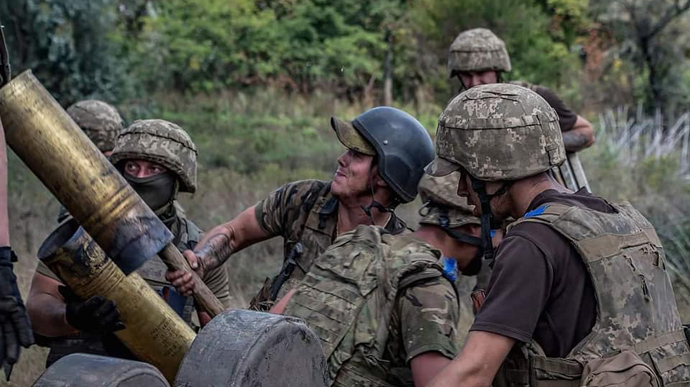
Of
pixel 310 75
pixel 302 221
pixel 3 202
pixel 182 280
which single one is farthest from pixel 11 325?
pixel 310 75

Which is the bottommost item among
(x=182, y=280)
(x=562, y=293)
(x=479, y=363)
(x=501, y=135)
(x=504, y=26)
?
(x=504, y=26)

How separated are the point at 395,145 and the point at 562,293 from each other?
5.01ft

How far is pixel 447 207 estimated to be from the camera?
410cm

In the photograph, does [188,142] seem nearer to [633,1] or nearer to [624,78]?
[633,1]

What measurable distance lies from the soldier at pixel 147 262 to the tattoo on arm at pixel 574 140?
2.68 m

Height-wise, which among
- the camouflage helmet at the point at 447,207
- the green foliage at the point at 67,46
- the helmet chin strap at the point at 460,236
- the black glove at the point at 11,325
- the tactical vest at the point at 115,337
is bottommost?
the green foliage at the point at 67,46

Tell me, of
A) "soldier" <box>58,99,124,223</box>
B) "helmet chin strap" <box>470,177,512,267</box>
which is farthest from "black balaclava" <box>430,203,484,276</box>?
"soldier" <box>58,99,124,223</box>

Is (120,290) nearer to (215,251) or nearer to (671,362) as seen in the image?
(215,251)

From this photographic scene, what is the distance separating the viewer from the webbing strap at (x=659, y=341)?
3221 mm

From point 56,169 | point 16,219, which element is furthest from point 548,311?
point 16,219

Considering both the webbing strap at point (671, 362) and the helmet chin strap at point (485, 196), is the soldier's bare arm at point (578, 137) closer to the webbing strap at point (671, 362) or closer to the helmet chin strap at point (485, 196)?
the helmet chin strap at point (485, 196)

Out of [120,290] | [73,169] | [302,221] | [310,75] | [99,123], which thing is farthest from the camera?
[310,75]

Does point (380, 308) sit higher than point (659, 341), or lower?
higher

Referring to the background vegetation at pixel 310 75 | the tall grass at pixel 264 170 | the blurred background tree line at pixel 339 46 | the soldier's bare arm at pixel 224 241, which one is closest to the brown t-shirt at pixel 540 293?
the soldier's bare arm at pixel 224 241
